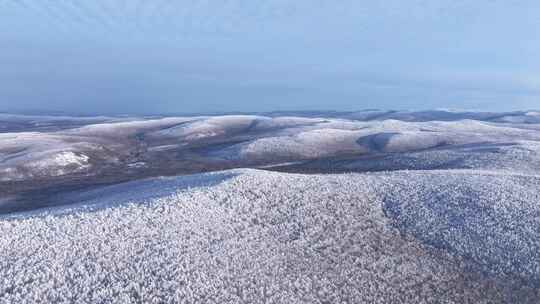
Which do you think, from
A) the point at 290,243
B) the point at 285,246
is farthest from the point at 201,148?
the point at 285,246

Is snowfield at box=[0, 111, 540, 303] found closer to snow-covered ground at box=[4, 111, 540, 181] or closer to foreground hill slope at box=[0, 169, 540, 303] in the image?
foreground hill slope at box=[0, 169, 540, 303]

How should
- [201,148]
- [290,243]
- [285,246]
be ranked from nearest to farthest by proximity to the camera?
[285,246], [290,243], [201,148]

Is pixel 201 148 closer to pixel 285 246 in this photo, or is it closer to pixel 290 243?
pixel 290 243

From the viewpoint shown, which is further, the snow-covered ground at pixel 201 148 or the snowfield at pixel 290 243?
the snow-covered ground at pixel 201 148

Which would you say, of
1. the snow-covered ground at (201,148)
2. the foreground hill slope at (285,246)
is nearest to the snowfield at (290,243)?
the foreground hill slope at (285,246)

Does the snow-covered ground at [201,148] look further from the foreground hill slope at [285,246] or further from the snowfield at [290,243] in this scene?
the foreground hill slope at [285,246]

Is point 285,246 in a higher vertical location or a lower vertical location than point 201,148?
higher

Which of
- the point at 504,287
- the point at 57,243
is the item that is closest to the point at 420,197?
the point at 504,287

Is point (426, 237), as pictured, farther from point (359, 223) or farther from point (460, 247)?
point (359, 223)

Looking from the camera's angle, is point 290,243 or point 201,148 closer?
point 290,243
